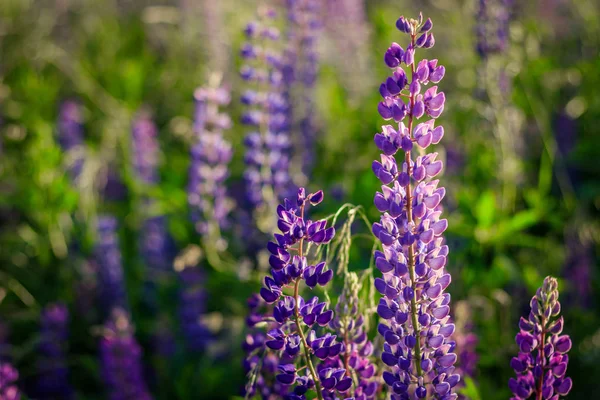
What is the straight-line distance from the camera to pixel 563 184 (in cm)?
290

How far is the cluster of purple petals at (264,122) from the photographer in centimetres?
246

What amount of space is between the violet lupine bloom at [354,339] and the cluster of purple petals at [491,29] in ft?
5.41

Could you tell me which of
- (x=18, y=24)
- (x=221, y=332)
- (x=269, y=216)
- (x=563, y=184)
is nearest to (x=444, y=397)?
(x=269, y=216)

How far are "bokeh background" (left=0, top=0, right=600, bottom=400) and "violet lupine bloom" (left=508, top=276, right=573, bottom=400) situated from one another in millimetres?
465

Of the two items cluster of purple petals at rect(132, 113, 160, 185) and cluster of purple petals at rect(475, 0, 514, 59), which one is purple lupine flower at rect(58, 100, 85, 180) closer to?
cluster of purple petals at rect(132, 113, 160, 185)

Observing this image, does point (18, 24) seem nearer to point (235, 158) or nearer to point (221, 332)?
point (235, 158)

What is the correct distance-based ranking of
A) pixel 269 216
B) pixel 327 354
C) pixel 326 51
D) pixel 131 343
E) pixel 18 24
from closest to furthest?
pixel 327 354, pixel 131 343, pixel 269 216, pixel 326 51, pixel 18 24

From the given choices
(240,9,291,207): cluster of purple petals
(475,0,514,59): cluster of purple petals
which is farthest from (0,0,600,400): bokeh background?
(240,9,291,207): cluster of purple petals

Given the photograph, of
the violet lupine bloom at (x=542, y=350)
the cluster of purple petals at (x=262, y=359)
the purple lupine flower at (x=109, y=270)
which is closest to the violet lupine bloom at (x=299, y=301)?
the cluster of purple petals at (x=262, y=359)

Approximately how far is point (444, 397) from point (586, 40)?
118 inches

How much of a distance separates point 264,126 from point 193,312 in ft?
2.77

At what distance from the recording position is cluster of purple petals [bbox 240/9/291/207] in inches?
96.7

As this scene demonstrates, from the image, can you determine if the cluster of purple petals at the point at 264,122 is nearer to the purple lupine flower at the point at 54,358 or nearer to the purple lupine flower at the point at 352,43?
the purple lupine flower at the point at 54,358

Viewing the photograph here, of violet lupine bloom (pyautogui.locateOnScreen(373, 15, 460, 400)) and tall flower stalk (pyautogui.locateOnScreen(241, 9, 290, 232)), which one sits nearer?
violet lupine bloom (pyautogui.locateOnScreen(373, 15, 460, 400))
